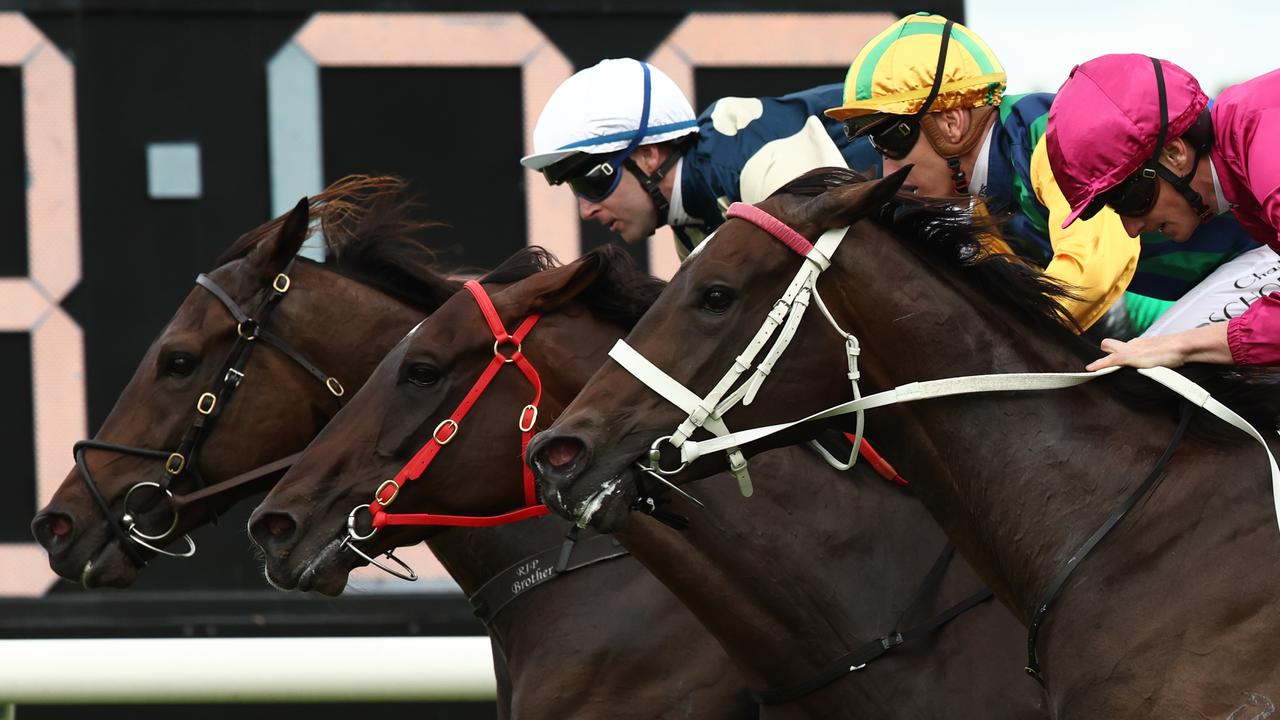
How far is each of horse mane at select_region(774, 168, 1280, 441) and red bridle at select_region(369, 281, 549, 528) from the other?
0.83 metres

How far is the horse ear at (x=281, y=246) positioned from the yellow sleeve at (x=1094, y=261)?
182cm

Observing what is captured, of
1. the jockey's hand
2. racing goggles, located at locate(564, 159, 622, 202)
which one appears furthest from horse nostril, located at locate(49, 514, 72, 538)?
the jockey's hand

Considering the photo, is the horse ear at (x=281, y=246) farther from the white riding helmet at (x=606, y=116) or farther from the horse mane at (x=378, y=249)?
the white riding helmet at (x=606, y=116)

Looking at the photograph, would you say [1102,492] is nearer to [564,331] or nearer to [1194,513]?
[1194,513]

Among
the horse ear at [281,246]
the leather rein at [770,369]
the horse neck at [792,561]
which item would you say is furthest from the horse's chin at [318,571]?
the horse ear at [281,246]

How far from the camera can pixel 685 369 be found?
2549mm

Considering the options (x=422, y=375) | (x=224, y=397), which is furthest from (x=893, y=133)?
(x=224, y=397)

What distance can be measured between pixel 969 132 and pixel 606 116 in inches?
33.4

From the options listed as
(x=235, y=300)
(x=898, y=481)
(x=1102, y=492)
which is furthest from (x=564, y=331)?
(x=1102, y=492)

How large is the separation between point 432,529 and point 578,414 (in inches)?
32.3

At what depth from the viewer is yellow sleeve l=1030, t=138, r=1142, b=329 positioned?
2.80 m

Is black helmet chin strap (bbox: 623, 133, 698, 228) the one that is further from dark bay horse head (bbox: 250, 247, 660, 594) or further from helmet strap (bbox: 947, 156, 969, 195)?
helmet strap (bbox: 947, 156, 969, 195)

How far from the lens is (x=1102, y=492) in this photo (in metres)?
2.48

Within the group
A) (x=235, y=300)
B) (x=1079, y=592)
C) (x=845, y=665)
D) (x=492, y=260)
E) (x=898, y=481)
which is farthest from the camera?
(x=492, y=260)
